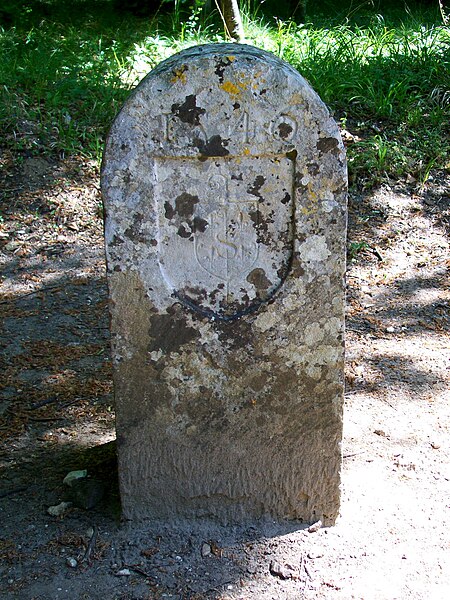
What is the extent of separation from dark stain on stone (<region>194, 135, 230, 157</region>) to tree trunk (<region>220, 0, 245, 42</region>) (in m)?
4.92

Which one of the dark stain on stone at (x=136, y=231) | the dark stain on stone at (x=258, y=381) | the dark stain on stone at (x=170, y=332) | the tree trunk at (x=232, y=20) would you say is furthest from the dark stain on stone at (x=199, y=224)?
the tree trunk at (x=232, y=20)

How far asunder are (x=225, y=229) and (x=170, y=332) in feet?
1.31

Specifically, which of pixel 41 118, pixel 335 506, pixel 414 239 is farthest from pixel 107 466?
pixel 41 118

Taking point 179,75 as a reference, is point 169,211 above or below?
below

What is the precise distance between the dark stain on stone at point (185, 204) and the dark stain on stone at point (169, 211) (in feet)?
0.05

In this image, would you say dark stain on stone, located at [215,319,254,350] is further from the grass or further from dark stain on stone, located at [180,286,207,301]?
the grass

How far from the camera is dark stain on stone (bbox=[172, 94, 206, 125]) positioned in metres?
2.42

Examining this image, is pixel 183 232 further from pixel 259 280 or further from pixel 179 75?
pixel 179 75

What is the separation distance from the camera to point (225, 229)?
8.42 feet

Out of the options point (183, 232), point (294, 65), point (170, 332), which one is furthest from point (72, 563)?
point (294, 65)

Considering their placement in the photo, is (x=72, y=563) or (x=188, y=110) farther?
(x=72, y=563)

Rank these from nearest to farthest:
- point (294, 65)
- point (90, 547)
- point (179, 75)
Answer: point (179, 75), point (90, 547), point (294, 65)

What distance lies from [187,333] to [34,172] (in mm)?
3444

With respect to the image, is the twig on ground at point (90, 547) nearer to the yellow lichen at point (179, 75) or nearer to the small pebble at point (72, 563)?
the small pebble at point (72, 563)
